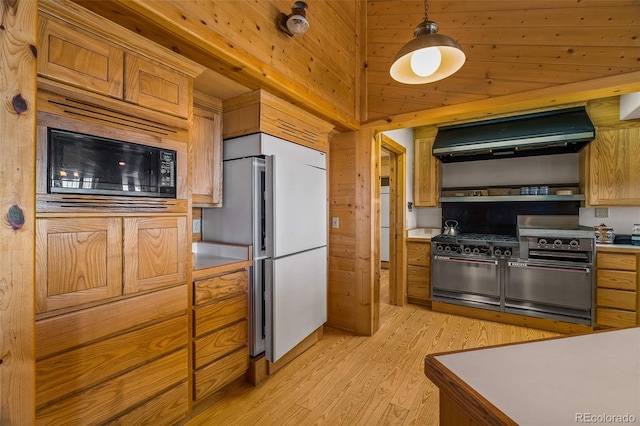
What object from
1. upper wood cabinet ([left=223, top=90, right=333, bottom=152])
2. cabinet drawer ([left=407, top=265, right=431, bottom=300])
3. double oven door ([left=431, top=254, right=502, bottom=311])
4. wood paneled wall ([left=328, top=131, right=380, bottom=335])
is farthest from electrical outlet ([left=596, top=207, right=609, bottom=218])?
upper wood cabinet ([left=223, top=90, right=333, bottom=152])

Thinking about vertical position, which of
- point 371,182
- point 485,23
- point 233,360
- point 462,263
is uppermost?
point 485,23

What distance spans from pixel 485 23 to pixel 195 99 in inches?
96.5

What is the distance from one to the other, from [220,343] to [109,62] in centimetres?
170

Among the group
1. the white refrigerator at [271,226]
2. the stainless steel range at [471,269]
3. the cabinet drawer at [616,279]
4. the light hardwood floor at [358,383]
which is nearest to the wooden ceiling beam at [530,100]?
the white refrigerator at [271,226]

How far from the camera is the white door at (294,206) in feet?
6.91

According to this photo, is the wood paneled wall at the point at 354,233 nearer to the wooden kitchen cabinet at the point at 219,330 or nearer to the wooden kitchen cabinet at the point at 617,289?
the wooden kitchen cabinet at the point at 219,330

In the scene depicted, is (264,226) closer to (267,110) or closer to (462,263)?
(267,110)

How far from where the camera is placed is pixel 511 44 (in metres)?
2.26

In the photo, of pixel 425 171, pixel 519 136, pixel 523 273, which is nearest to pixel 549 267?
pixel 523 273

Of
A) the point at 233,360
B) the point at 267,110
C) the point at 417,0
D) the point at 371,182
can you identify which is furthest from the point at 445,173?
the point at 233,360

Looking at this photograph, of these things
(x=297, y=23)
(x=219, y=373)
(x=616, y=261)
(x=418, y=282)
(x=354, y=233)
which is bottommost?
(x=219, y=373)

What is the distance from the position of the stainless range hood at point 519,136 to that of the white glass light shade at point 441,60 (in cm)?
224

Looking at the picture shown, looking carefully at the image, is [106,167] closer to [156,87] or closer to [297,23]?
[156,87]

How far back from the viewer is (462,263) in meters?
3.45
